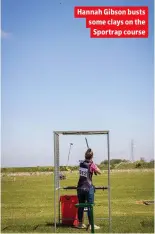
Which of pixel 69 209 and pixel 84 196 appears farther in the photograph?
pixel 69 209

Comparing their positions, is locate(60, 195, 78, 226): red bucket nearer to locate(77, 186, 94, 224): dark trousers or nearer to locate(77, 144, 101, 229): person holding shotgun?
locate(77, 186, 94, 224): dark trousers

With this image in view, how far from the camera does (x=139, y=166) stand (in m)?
94.5

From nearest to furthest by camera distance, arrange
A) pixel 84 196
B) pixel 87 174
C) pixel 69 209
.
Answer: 1. pixel 87 174
2. pixel 84 196
3. pixel 69 209

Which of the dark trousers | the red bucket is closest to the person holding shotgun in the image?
the dark trousers

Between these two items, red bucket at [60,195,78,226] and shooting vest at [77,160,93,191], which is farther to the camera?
red bucket at [60,195,78,226]

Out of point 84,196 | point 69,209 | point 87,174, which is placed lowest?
point 69,209

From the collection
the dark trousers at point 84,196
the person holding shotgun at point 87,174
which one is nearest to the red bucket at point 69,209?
the dark trousers at point 84,196

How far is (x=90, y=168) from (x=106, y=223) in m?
1.63

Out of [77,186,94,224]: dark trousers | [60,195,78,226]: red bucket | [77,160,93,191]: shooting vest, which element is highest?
[77,160,93,191]: shooting vest

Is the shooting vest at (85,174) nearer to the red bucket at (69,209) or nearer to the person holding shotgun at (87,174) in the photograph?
the person holding shotgun at (87,174)

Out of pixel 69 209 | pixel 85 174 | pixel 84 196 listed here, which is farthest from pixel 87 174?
pixel 69 209

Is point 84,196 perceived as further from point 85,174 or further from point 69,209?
point 69,209

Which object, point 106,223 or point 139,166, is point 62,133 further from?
point 139,166

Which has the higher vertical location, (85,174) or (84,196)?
(85,174)
